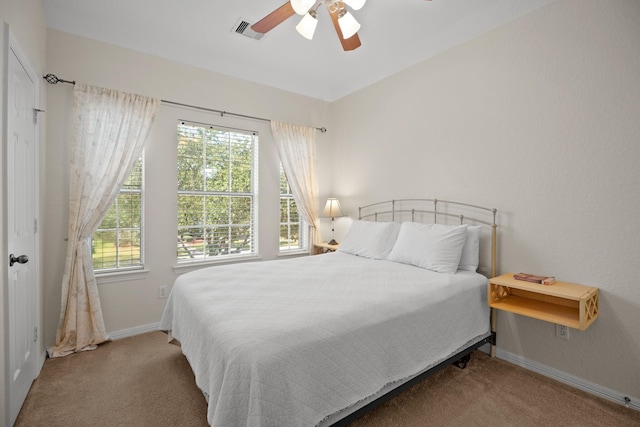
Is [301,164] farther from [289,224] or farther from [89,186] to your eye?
[89,186]

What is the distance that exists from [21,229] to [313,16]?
92.3 inches

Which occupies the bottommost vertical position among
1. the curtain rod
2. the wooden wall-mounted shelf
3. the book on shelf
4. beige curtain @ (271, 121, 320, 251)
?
the wooden wall-mounted shelf

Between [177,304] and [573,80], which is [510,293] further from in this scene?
[177,304]

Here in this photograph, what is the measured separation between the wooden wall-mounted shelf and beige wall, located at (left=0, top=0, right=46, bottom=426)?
3002 millimetres

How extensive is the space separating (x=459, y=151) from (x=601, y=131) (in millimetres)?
1013

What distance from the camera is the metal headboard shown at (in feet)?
8.80

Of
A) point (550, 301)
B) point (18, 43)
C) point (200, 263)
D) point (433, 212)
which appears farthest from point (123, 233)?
point (550, 301)

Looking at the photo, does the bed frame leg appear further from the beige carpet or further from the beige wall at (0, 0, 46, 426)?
the beige wall at (0, 0, 46, 426)

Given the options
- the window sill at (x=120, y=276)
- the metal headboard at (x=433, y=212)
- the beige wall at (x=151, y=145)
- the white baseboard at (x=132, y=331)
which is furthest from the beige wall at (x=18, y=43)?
the metal headboard at (x=433, y=212)

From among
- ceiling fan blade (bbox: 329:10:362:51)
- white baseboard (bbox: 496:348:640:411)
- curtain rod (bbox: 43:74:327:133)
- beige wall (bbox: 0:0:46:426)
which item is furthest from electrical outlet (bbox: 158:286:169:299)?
white baseboard (bbox: 496:348:640:411)

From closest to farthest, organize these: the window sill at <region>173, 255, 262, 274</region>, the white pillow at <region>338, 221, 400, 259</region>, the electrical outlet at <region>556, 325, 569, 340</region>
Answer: the electrical outlet at <region>556, 325, 569, 340</region>, the white pillow at <region>338, 221, 400, 259</region>, the window sill at <region>173, 255, 262, 274</region>

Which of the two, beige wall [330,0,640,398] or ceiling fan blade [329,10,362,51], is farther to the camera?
ceiling fan blade [329,10,362,51]

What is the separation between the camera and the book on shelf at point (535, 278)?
7.09 feet

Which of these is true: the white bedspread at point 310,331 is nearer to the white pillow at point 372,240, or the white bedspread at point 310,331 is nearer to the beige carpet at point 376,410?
the beige carpet at point 376,410
